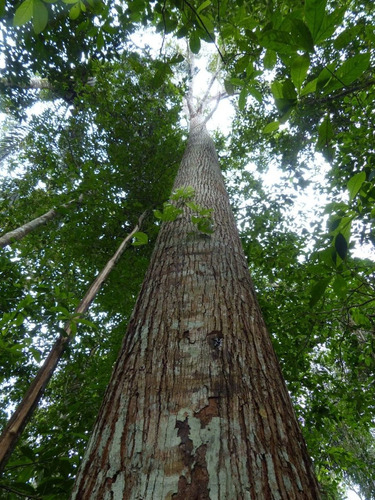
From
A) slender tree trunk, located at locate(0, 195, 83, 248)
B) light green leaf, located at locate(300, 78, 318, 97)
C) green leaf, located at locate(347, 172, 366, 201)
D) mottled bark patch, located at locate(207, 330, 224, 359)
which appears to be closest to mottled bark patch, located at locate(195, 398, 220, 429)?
mottled bark patch, located at locate(207, 330, 224, 359)

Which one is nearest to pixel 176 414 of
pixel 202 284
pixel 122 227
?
pixel 202 284

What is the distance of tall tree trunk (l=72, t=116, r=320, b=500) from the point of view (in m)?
0.65

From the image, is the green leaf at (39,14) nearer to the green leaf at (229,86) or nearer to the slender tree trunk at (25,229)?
the green leaf at (229,86)

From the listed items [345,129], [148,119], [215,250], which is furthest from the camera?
[148,119]

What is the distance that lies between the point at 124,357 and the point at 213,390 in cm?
42

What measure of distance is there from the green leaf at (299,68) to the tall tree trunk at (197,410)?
84 cm

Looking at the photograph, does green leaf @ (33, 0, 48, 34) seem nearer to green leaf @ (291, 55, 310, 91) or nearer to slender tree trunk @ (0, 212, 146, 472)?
green leaf @ (291, 55, 310, 91)

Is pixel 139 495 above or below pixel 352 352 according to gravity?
below

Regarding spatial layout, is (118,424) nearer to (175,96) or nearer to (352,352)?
(352,352)

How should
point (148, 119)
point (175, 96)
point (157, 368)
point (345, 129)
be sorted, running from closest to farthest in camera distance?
point (157, 368) < point (345, 129) < point (148, 119) < point (175, 96)

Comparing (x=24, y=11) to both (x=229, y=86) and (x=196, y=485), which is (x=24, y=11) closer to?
(x=229, y=86)

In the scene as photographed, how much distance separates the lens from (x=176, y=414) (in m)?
0.78

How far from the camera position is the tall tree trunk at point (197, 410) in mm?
646

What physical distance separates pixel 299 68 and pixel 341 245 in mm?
580
